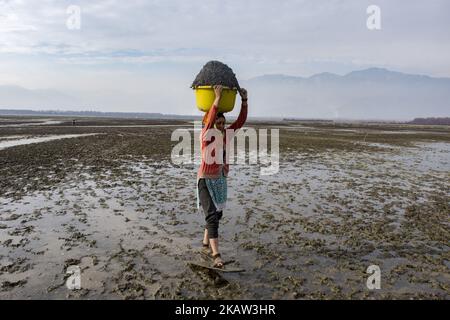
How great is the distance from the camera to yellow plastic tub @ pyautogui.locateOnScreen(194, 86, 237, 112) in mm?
5977

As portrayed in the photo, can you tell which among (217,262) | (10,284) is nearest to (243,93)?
(217,262)

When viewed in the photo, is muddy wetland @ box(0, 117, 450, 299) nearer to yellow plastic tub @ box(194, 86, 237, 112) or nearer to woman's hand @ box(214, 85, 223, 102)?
yellow plastic tub @ box(194, 86, 237, 112)

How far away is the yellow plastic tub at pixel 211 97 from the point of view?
19.6 feet

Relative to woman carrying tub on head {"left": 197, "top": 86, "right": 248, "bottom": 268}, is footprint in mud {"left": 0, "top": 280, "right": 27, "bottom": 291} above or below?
below

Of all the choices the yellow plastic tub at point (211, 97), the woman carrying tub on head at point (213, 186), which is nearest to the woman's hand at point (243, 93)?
the woman carrying tub on head at point (213, 186)

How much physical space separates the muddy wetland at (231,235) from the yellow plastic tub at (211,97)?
288 cm

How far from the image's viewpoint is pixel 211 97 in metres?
6.04

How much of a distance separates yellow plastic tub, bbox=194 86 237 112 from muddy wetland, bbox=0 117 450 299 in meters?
2.88

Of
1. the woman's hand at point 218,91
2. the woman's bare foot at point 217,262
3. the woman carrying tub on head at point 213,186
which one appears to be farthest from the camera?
the woman carrying tub on head at point 213,186

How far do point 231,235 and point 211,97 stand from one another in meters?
3.39

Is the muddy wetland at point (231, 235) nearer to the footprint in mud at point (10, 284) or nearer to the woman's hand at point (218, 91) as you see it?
the footprint in mud at point (10, 284)

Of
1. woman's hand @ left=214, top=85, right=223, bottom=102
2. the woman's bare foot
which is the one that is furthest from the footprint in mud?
woman's hand @ left=214, top=85, right=223, bottom=102

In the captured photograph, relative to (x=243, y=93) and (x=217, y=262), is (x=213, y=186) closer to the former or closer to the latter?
(x=217, y=262)

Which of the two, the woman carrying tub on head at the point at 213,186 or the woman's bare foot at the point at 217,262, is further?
the woman carrying tub on head at the point at 213,186
